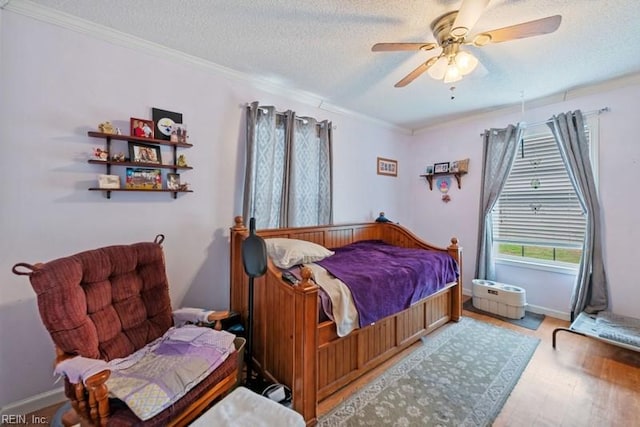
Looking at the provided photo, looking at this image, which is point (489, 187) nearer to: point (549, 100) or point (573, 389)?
point (549, 100)

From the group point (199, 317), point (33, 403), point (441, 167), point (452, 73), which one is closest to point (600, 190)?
point (441, 167)

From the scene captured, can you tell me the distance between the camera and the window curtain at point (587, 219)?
260 cm

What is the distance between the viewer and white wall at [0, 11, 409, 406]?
1.56 metres

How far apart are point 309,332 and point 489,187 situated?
3067 millimetres

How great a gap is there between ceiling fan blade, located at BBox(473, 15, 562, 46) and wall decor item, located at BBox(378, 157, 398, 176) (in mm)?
2284

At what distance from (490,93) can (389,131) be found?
1389mm

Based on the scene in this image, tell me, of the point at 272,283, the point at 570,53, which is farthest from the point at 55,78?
the point at 570,53

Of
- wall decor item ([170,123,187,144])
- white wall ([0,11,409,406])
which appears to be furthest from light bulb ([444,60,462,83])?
wall decor item ([170,123,187,144])

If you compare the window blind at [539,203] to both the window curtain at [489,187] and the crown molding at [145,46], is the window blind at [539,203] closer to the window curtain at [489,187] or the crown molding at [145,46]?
the window curtain at [489,187]

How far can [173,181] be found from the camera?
2062mm

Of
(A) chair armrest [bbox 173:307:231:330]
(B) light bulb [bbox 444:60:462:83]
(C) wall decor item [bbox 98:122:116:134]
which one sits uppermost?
(B) light bulb [bbox 444:60:462:83]

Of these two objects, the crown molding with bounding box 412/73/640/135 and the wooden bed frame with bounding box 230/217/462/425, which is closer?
the wooden bed frame with bounding box 230/217/462/425

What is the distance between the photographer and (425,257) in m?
2.56

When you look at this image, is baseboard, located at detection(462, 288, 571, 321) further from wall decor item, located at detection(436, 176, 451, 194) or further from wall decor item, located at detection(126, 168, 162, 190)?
wall decor item, located at detection(126, 168, 162, 190)
